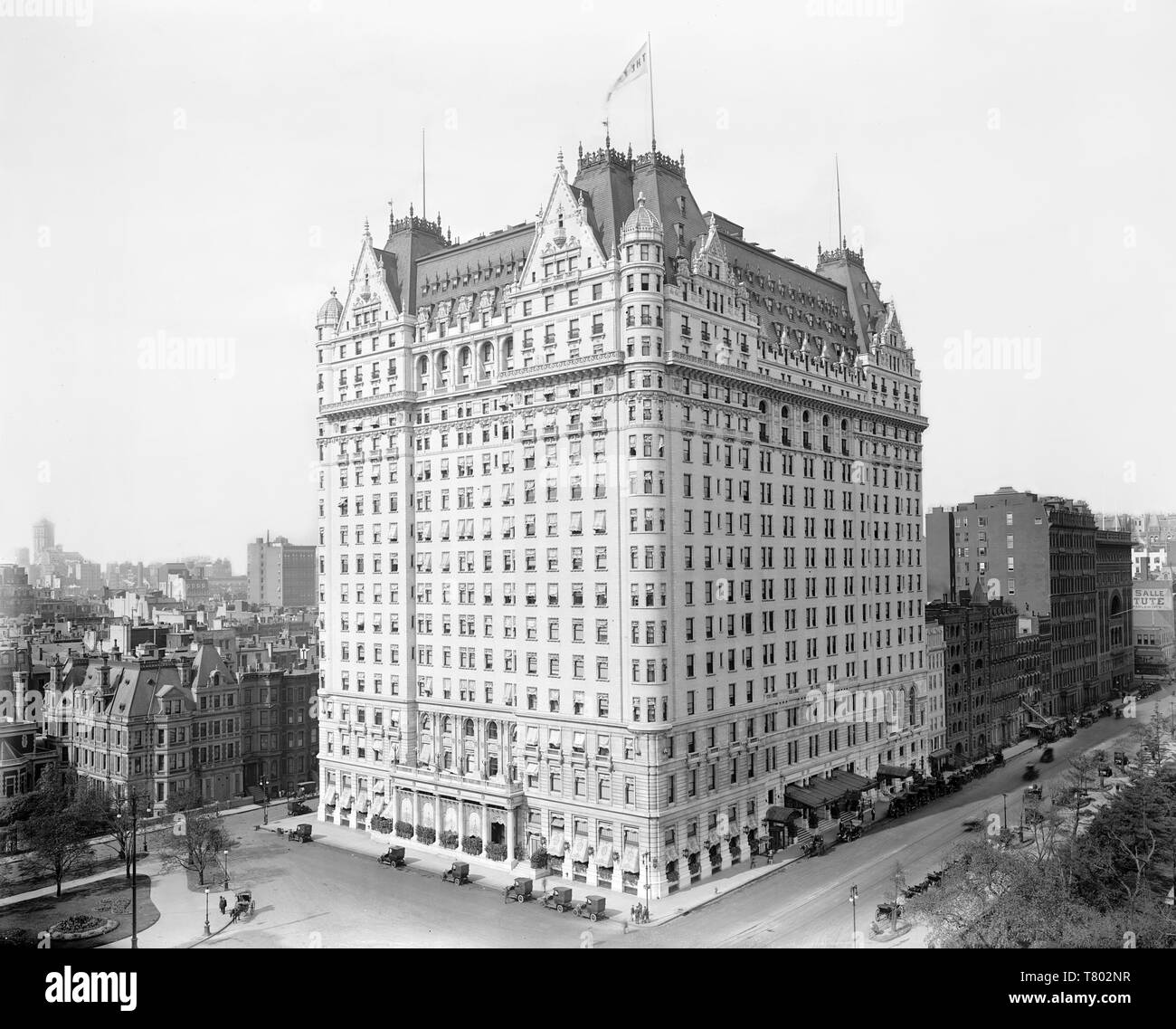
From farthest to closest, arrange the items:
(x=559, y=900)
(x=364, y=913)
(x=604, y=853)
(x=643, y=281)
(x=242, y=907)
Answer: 1. (x=643, y=281)
2. (x=604, y=853)
3. (x=559, y=900)
4. (x=364, y=913)
5. (x=242, y=907)

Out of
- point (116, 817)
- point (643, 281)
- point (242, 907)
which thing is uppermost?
Answer: point (643, 281)

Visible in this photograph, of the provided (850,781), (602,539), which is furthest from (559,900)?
(850,781)

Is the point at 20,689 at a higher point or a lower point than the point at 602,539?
lower

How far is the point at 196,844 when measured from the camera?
54625mm

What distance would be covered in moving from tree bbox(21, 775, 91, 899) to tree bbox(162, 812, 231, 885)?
4.56 metres

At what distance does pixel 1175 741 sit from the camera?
233 feet

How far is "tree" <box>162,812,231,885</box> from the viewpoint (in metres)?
54.7

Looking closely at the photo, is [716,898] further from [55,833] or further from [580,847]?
[55,833]

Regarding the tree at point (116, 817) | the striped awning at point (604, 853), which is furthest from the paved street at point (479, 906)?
the tree at point (116, 817)

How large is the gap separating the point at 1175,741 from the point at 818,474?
3284 cm

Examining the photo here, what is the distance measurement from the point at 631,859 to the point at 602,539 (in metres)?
18.1

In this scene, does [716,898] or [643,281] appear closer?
[716,898]

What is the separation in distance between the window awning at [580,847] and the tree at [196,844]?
66.3ft

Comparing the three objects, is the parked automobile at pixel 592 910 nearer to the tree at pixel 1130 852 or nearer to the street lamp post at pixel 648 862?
the street lamp post at pixel 648 862
